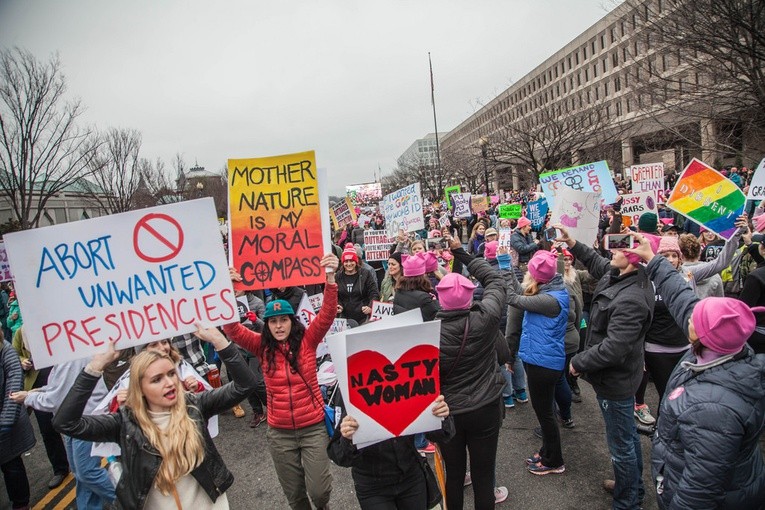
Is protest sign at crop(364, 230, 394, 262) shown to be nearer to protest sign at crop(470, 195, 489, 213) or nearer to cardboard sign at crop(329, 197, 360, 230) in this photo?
cardboard sign at crop(329, 197, 360, 230)

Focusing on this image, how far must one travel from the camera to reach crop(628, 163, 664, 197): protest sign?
1009 centimetres

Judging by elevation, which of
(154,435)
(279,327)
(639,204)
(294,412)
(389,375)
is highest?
(639,204)

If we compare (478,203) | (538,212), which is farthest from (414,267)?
(478,203)

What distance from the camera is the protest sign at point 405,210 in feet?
30.7

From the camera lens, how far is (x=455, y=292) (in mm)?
2951

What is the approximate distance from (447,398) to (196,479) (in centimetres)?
162

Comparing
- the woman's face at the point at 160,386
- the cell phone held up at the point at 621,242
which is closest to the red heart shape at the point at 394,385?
the woman's face at the point at 160,386

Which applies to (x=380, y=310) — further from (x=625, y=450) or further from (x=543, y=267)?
(x=625, y=450)

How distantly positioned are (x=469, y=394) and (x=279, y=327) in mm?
1511

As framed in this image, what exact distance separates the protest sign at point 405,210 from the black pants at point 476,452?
6.17 meters

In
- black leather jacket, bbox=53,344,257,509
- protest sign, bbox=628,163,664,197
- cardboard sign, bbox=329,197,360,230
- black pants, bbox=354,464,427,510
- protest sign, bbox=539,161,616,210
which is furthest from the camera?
cardboard sign, bbox=329,197,360,230

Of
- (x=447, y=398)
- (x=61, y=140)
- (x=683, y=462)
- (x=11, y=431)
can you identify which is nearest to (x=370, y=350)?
(x=447, y=398)

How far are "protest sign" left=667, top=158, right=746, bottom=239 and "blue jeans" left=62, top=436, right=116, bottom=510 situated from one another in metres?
7.29

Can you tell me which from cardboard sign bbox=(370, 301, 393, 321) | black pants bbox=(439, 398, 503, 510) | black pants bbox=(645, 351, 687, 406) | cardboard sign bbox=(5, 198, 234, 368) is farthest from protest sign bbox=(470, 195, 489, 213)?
cardboard sign bbox=(5, 198, 234, 368)
